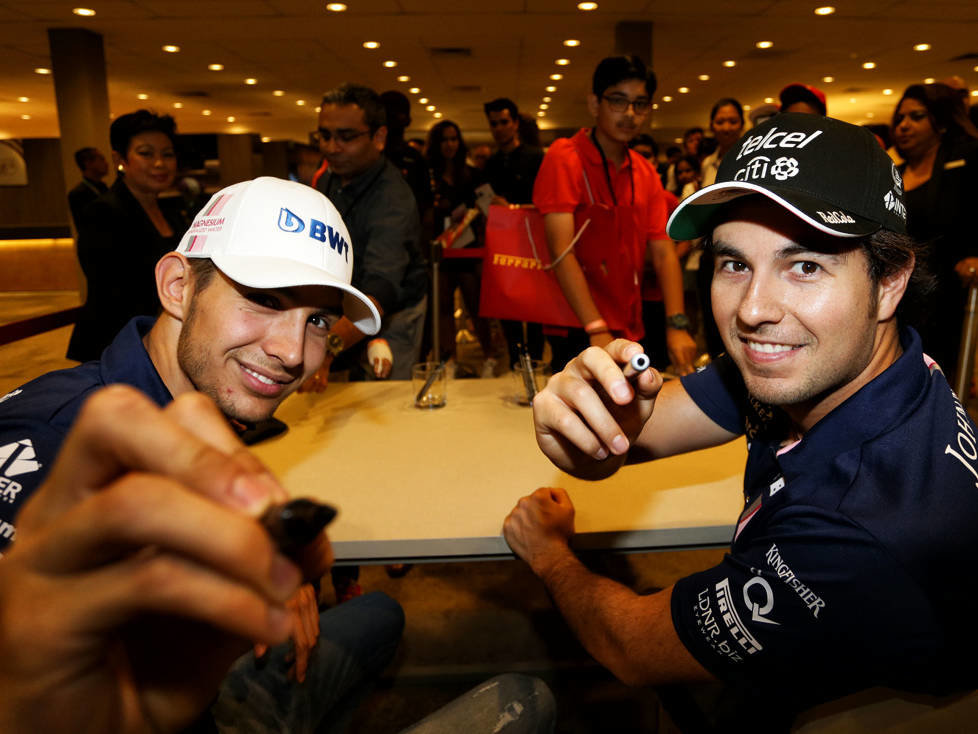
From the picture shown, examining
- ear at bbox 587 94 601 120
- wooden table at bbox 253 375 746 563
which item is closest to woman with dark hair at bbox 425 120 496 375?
ear at bbox 587 94 601 120

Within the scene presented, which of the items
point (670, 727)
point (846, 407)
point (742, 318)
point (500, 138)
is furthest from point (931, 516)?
point (500, 138)

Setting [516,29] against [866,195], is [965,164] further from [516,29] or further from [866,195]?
[516,29]

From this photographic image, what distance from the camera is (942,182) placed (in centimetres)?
313

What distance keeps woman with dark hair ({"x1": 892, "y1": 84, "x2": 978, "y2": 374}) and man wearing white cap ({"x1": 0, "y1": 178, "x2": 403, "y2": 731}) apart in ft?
9.74

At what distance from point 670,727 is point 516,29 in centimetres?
822

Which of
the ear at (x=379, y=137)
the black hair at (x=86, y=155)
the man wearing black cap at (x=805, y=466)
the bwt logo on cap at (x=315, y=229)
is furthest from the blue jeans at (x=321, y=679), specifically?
the black hair at (x=86, y=155)

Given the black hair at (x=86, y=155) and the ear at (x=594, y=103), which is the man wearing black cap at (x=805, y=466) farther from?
the black hair at (x=86, y=155)

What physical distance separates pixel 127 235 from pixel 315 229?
1816 millimetres

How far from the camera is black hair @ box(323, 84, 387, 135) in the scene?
9.02 ft

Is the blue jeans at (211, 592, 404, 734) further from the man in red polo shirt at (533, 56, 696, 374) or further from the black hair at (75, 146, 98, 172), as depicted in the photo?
the black hair at (75, 146, 98, 172)

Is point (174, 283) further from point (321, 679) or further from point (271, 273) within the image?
point (321, 679)

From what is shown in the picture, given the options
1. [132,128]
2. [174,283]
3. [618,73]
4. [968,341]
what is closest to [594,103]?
[618,73]

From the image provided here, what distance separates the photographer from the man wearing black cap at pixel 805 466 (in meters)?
0.85

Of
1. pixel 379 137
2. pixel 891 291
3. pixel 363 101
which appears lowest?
pixel 891 291
